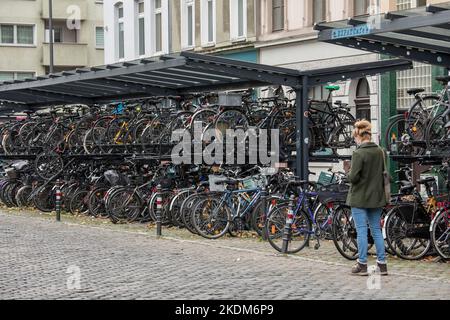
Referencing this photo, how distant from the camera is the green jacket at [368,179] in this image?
12945mm

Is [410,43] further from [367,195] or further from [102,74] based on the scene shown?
[102,74]

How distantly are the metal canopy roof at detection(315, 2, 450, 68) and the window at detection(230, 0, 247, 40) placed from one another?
61.0 ft

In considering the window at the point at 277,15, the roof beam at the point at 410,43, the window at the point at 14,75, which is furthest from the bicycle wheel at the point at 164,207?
the window at the point at 14,75

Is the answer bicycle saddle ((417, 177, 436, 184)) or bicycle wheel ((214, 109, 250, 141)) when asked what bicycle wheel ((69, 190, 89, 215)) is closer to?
bicycle wheel ((214, 109, 250, 141))

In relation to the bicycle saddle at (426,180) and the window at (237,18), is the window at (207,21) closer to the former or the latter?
the window at (237,18)

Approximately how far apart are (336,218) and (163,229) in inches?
221

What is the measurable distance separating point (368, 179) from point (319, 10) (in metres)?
18.7

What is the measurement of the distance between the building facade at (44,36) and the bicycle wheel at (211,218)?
4354 centimetres

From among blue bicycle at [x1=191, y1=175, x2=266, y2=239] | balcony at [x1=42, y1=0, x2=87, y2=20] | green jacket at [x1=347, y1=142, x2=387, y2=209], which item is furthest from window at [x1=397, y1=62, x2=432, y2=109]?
balcony at [x1=42, y1=0, x2=87, y2=20]

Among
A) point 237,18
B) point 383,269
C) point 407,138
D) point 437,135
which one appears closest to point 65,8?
point 237,18

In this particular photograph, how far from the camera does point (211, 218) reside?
59.5 ft

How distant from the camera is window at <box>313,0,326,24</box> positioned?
101ft
